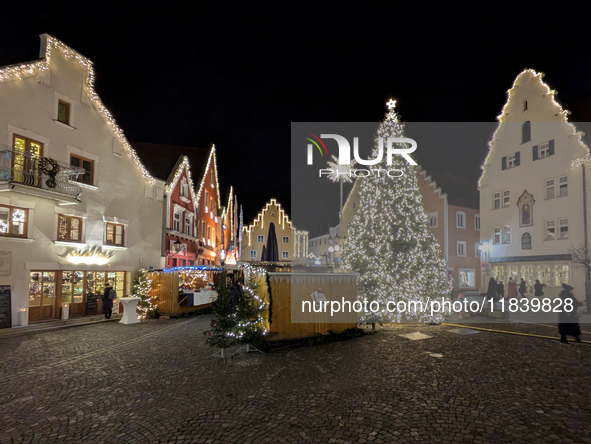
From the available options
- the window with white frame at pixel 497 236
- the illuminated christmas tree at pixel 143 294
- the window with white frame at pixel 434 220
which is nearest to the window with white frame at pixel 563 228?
the window with white frame at pixel 497 236

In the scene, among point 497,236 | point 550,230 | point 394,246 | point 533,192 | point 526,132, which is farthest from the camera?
point 497,236

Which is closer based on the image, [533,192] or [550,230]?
[550,230]

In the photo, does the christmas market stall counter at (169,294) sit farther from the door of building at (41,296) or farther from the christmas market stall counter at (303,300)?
the christmas market stall counter at (303,300)

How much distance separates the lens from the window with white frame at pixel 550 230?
25.2 m

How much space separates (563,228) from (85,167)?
27893mm

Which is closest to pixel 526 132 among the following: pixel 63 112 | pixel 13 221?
pixel 63 112

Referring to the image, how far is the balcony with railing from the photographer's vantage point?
→ 48.5 ft

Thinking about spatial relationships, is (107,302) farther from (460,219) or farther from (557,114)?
(460,219)

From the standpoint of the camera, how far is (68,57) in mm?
18094

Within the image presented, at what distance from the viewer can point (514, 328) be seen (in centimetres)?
1520

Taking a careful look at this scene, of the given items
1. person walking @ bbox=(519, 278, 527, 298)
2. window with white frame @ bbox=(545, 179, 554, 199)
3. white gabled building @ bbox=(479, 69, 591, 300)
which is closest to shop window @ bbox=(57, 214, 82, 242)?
person walking @ bbox=(519, 278, 527, 298)

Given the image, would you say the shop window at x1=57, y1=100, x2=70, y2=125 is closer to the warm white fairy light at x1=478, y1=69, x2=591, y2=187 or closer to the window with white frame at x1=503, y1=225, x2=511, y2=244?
the warm white fairy light at x1=478, y1=69, x2=591, y2=187

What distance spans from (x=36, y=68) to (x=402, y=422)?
62.6 feet

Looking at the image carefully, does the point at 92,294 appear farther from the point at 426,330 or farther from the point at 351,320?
the point at 426,330
